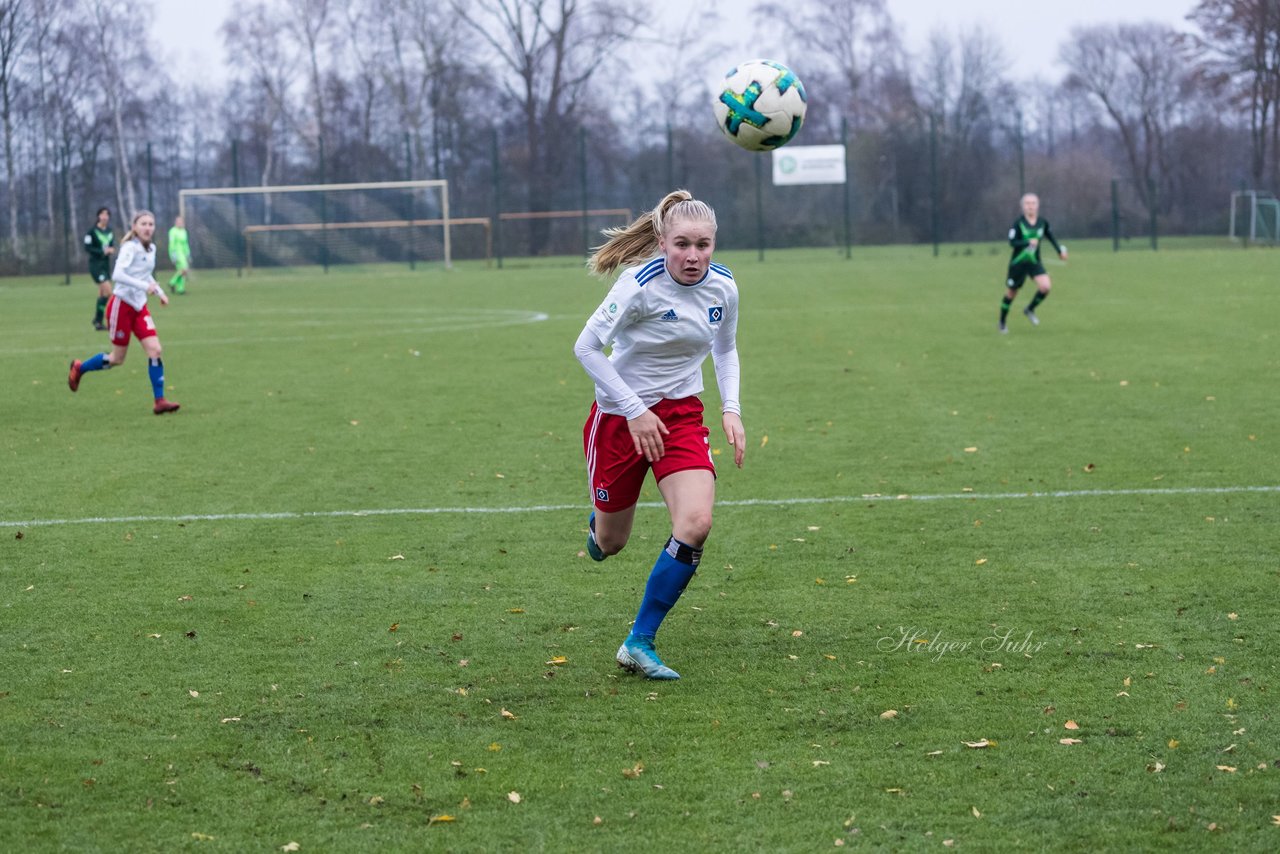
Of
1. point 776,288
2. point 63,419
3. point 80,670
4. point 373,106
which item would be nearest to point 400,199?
point 373,106

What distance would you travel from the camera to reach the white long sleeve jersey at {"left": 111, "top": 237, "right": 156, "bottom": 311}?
13.1 meters

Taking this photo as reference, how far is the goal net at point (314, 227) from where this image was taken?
45.9m

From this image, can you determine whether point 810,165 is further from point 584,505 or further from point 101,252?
point 584,505

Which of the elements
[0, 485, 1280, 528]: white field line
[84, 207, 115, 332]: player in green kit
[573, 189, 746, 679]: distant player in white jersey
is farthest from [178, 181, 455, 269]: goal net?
[573, 189, 746, 679]: distant player in white jersey

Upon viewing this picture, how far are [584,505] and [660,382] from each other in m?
3.06

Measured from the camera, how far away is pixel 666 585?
18.2ft

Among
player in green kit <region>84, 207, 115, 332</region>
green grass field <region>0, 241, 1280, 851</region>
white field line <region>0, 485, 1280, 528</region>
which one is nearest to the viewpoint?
green grass field <region>0, 241, 1280, 851</region>

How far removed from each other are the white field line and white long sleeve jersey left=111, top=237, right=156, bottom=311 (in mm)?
5023

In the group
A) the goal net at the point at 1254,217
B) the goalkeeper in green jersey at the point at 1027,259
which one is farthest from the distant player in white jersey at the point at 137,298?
the goal net at the point at 1254,217

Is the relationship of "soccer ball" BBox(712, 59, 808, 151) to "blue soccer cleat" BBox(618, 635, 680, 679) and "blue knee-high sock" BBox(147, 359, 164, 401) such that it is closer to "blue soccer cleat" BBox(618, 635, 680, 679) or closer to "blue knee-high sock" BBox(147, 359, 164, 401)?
"blue soccer cleat" BBox(618, 635, 680, 679)

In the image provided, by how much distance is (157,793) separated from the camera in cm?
430

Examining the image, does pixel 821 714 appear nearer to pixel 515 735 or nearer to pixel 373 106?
pixel 515 735

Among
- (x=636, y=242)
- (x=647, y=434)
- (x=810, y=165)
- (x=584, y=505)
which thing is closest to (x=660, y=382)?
(x=647, y=434)

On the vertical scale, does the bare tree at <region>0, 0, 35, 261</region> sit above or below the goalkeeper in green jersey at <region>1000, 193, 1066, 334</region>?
above
